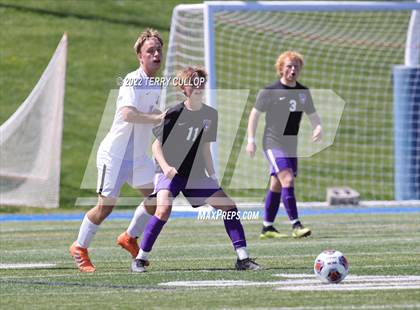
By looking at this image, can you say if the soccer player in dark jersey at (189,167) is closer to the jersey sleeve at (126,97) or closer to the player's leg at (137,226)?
the jersey sleeve at (126,97)

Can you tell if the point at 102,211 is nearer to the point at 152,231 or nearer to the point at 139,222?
the point at 139,222

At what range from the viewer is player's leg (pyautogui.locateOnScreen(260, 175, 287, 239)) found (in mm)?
13945

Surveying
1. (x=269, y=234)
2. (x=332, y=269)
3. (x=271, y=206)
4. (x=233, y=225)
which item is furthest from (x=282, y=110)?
(x=332, y=269)

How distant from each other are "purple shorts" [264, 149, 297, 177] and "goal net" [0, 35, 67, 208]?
14.1ft

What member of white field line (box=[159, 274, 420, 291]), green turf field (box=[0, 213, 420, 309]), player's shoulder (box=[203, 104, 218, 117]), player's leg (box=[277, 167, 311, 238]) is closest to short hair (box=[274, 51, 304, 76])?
player's leg (box=[277, 167, 311, 238])

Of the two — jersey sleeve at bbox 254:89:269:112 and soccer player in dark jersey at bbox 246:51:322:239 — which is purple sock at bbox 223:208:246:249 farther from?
jersey sleeve at bbox 254:89:269:112

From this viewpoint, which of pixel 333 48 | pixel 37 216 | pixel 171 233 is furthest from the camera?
pixel 333 48

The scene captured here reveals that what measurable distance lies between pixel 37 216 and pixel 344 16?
13.4 metres

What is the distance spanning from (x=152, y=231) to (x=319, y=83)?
727 inches

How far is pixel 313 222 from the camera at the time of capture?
652 inches

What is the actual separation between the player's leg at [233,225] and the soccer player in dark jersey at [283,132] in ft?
12.5

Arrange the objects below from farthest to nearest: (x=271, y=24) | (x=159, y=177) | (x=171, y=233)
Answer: (x=271, y=24) < (x=171, y=233) < (x=159, y=177)

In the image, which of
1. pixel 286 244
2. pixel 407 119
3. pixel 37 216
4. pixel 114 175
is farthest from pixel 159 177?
pixel 407 119

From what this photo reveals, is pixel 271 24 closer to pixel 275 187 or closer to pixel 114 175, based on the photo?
pixel 275 187
